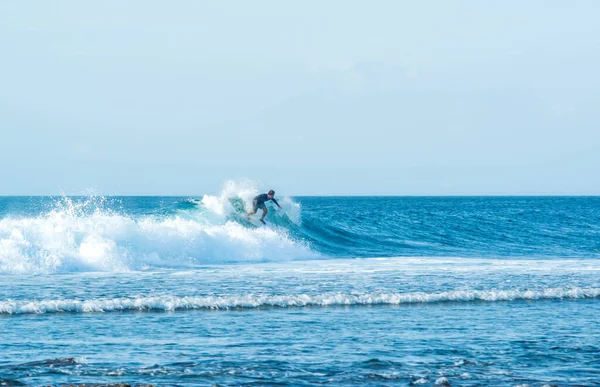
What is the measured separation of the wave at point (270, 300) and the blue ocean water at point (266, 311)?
0.04m

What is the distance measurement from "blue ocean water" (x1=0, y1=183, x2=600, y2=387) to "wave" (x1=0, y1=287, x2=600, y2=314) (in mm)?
36

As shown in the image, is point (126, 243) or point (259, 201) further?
point (259, 201)

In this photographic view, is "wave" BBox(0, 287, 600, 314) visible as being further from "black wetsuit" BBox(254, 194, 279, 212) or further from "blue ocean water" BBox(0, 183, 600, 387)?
"black wetsuit" BBox(254, 194, 279, 212)

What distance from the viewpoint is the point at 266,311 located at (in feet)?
44.2

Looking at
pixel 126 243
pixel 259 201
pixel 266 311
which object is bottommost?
pixel 266 311

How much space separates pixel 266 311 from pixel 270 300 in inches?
32.5

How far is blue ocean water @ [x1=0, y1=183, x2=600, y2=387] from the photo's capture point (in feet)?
29.7

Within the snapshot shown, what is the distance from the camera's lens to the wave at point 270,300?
43.8ft

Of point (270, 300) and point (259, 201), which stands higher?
point (259, 201)

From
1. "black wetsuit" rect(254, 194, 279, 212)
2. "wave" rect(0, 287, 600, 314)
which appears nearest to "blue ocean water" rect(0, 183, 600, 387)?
"wave" rect(0, 287, 600, 314)

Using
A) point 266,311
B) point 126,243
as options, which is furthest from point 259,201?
point 266,311

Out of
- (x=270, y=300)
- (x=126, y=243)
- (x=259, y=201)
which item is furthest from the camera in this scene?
(x=259, y=201)

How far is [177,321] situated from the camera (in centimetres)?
1239

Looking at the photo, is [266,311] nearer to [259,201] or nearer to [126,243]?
[126,243]
